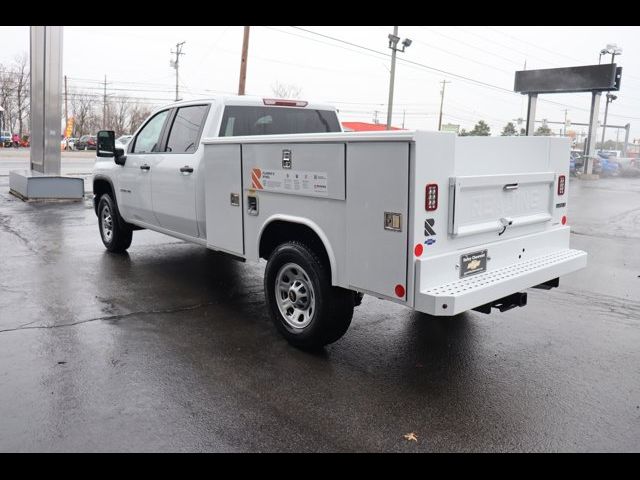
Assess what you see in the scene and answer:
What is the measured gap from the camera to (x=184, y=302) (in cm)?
641

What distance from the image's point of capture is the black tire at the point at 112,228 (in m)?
8.60

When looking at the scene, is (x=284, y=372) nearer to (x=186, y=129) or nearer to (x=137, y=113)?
(x=186, y=129)

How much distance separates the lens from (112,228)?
8.73m

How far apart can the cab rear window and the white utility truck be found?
0.09 ft

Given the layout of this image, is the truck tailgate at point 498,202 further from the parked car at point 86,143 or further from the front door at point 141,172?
the parked car at point 86,143

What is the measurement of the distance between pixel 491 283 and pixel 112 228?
6.13 m

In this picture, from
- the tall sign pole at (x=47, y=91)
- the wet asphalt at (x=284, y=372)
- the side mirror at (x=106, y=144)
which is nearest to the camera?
the wet asphalt at (x=284, y=372)

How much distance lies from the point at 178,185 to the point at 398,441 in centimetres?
418

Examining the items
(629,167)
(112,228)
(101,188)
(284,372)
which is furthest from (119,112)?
(284,372)

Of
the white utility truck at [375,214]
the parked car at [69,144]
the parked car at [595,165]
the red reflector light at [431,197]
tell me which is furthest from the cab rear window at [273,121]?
the parked car at [69,144]

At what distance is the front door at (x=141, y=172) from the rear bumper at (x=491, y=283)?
14.0 ft
